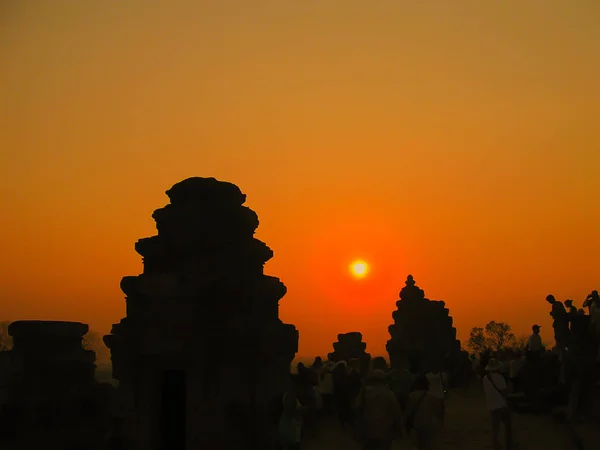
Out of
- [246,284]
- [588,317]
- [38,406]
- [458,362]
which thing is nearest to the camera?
[246,284]

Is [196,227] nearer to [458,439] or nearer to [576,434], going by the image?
[458,439]

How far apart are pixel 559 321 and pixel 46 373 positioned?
44.8 feet

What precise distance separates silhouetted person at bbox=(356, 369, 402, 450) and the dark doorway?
15.4 feet

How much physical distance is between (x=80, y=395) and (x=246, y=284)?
6205mm

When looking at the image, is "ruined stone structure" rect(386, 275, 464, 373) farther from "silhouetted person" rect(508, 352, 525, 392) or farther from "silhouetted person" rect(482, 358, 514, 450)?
"silhouetted person" rect(482, 358, 514, 450)

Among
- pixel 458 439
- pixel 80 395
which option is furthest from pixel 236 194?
pixel 458 439

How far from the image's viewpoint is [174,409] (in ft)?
42.7

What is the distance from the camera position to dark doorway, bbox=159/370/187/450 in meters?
12.6

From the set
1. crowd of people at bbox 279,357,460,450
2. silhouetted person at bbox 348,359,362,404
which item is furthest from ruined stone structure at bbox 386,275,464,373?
crowd of people at bbox 279,357,460,450

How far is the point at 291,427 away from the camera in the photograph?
1132cm

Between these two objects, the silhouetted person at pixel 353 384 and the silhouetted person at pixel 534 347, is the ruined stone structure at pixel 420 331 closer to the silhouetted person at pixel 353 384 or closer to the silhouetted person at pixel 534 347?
the silhouetted person at pixel 534 347

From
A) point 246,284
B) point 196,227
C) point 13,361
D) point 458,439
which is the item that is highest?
point 196,227

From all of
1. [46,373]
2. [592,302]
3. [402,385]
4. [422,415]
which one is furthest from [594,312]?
[46,373]

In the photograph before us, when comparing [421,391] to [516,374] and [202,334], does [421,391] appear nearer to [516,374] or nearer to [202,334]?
[202,334]
